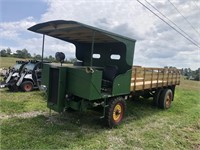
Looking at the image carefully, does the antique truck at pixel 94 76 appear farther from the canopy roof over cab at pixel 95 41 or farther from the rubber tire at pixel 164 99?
the rubber tire at pixel 164 99

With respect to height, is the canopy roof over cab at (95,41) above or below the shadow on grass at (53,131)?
above

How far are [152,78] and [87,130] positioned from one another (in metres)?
3.64

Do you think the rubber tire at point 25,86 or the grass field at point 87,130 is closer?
the grass field at point 87,130

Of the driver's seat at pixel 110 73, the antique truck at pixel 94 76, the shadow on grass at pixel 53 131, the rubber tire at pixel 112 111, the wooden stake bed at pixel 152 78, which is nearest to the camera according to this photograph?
the shadow on grass at pixel 53 131

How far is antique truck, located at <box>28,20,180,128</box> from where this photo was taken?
→ 5.38m

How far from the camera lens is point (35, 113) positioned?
6895 mm

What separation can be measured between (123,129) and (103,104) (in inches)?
38.1

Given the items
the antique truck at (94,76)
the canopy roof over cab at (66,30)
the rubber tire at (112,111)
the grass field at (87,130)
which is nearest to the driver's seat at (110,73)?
the antique truck at (94,76)

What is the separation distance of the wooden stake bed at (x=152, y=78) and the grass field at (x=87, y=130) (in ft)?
3.72

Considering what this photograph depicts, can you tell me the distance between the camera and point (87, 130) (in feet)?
18.8

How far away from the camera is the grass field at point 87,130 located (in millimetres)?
4816

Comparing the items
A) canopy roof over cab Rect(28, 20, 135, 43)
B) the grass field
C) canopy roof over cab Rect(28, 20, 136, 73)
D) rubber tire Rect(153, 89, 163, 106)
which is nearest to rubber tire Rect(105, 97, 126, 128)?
the grass field

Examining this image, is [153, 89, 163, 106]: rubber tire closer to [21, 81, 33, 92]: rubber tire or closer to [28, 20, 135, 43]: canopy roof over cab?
[28, 20, 135, 43]: canopy roof over cab

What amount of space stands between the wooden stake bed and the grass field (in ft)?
3.72
